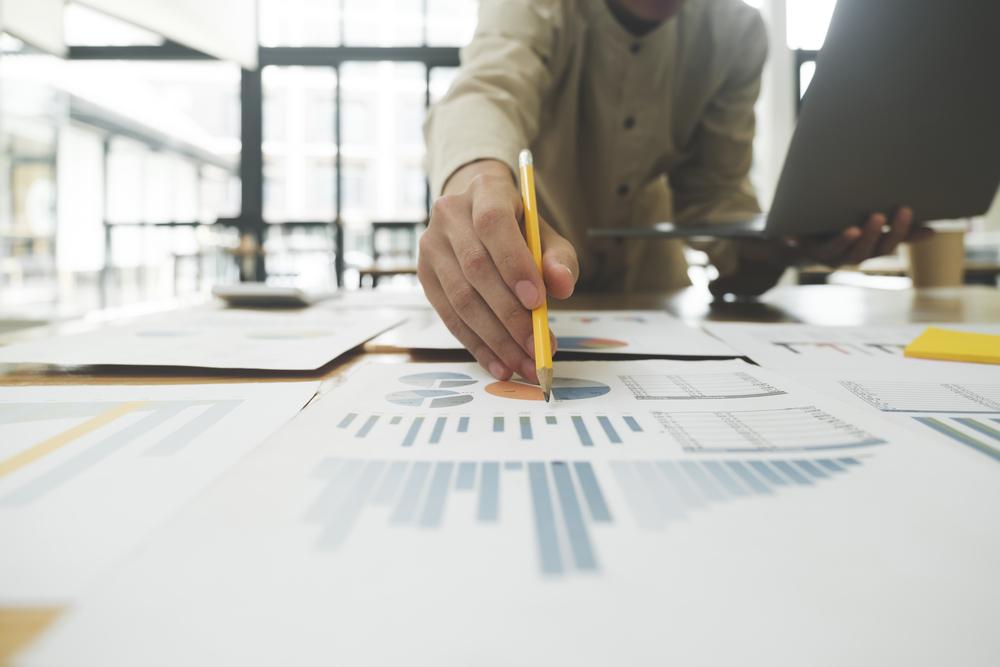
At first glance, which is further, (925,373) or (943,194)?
(943,194)

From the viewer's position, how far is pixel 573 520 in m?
0.17

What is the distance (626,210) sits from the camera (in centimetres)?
109

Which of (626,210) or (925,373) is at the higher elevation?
(626,210)

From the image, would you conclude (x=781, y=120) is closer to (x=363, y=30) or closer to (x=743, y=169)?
(x=363, y=30)

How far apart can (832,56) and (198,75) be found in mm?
8197

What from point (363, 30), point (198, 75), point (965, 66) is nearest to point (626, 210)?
point (965, 66)

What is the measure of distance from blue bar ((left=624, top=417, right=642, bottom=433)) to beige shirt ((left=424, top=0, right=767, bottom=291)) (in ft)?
1.64

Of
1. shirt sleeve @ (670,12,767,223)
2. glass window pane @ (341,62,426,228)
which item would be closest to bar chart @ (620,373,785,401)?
shirt sleeve @ (670,12,767,223)

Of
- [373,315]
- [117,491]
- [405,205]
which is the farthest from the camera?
[405,205]

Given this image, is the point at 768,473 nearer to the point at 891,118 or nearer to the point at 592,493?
the point at 592,493

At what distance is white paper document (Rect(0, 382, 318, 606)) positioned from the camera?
0.15m

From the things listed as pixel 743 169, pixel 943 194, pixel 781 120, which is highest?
pixel 781 120

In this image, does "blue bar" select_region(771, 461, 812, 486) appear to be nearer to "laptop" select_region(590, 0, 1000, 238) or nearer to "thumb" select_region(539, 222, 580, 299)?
"thumb" select_region(539, 222, 580, 299)

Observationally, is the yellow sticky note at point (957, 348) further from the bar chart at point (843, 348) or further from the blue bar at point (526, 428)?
the blue bar at point (526, 428)
